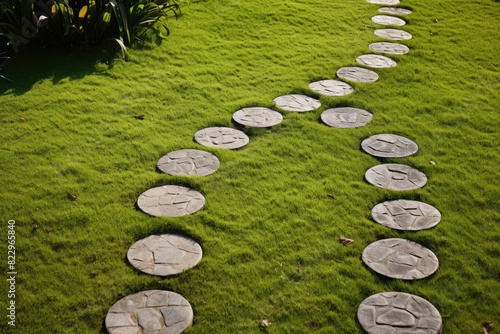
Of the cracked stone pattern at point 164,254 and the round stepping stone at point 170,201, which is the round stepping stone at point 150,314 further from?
the round stepping stone at point 170,201

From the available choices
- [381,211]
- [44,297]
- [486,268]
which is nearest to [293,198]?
[381,211]

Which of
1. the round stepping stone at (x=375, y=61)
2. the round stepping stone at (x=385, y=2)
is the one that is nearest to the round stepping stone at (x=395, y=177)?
the round stepping stone at (x=375, y=61)

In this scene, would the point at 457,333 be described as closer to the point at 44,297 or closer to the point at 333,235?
the point at 333,235

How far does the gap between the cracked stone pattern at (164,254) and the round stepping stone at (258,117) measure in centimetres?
192

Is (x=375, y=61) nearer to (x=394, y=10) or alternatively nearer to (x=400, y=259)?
(x=394, y=10)

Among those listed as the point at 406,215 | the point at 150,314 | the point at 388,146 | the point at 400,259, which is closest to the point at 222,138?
the point at 388,146

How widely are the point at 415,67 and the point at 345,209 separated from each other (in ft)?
11.0

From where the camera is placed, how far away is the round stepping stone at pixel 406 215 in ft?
13.5

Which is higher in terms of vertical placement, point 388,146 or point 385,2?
point 385,2

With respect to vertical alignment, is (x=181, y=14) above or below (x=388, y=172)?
above

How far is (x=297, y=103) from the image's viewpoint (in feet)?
19.7

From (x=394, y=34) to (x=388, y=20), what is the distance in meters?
0.67

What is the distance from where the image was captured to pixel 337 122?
5.63 m

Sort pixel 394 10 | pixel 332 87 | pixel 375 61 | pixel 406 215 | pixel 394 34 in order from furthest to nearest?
pixel 394 10 < pixel 394 34 < pixel 375 61 < pixel 332 87 < pixel 406 215
